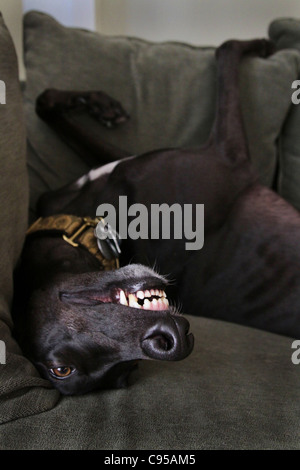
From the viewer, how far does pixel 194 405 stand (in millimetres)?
1225

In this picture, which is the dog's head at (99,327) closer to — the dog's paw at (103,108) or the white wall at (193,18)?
the dog's paw at (103,108)

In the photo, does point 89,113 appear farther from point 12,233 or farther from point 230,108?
point 12,233

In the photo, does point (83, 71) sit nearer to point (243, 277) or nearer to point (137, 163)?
point (137, 163)

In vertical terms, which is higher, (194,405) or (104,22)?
(104,22)

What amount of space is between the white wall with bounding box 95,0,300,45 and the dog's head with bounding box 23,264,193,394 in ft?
6.70

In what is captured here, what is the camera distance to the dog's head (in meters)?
1.20

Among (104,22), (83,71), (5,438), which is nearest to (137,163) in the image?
(83,71)

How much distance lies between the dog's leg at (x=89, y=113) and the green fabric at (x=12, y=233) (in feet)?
1.44

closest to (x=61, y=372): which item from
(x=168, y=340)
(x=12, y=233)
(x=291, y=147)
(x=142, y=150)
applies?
(x=168, y=340)

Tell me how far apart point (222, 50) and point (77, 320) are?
4.29 feet

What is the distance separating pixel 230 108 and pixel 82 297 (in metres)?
1.05

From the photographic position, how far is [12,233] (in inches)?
56.8
